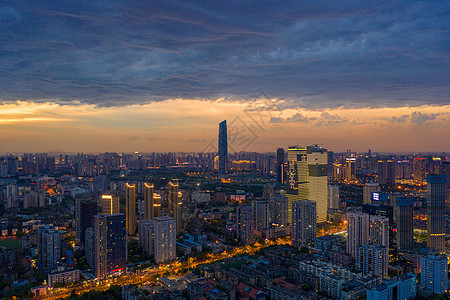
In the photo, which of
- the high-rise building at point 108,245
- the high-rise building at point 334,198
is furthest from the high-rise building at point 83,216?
the high-rise building at point 334,198

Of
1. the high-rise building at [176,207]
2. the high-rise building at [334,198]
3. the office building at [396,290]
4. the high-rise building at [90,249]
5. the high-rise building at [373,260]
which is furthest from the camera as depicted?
the high-rise building at [334,198]

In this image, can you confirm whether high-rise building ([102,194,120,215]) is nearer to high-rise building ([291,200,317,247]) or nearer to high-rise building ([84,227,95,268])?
high-rise building ([84,227,95,268])

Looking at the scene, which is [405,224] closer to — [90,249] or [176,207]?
[176,207]

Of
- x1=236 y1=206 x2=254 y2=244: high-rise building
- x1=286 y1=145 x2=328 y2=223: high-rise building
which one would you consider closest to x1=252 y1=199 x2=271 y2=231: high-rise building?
x1=236 y1=206 x2=254 y2=244: high-rise building

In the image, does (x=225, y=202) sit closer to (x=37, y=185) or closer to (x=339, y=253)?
(x=339, y=253)

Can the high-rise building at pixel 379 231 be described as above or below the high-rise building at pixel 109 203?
below

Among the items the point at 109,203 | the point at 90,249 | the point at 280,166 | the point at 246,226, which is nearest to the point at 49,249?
the point at 90,249

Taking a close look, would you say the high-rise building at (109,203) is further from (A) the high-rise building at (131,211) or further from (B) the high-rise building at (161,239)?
(B) the high-rise building at (161,239)
